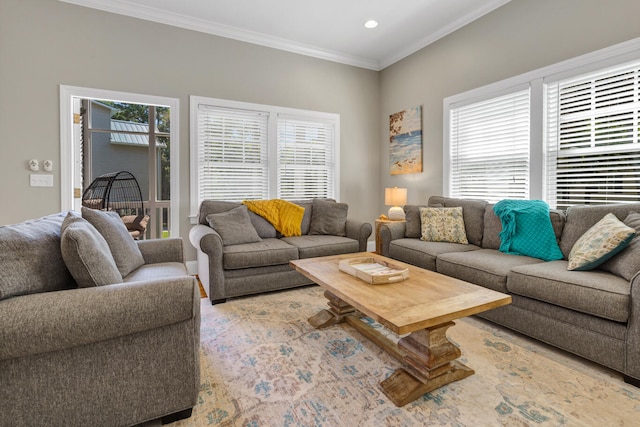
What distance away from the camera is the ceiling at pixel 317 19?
11.6 ft

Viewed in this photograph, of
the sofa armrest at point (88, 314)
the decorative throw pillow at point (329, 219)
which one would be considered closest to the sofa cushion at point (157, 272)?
the sofa armrest at point (88, 314)

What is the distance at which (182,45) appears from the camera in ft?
12.6

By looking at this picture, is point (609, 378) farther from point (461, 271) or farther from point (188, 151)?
point (188, 151)

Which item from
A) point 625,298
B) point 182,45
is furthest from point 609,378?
point 182,45

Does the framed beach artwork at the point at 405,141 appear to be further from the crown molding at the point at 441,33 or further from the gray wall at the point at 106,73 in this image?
the gray wall at the point at 106,73

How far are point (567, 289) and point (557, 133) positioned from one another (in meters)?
1.85

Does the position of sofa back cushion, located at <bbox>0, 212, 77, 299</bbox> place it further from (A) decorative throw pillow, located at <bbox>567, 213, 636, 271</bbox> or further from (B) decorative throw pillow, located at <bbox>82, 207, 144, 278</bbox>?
(A) decorative throw pillow, located at <bbox>567, 213, 636, 271</bbox>

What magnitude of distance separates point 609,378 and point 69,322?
103 inches

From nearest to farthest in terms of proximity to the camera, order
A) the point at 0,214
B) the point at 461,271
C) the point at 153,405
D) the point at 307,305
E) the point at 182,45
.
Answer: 1. the point at 153,405
2. the point at 461,271
3. the point at 307,305
4. the point at 0,214
5. the point at 182,45

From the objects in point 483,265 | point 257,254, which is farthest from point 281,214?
point 483,265

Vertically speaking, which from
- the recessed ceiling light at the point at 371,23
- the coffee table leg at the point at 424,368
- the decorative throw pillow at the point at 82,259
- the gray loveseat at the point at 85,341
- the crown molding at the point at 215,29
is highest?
the recessed ceiling light at the point at 371,23

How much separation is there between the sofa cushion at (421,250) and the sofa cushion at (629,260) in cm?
113

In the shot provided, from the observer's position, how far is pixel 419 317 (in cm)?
147

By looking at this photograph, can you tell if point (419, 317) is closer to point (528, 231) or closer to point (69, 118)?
point (528, 231)
